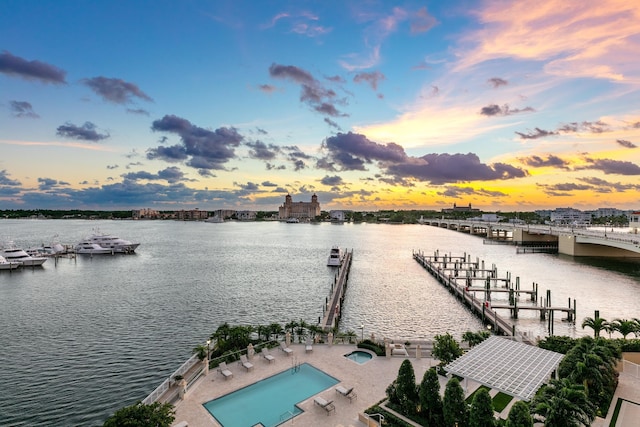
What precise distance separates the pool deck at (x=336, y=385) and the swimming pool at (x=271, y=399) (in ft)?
1.34

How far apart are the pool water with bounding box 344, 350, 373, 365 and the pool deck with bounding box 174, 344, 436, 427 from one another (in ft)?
1.46

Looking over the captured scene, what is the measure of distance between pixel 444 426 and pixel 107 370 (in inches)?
970

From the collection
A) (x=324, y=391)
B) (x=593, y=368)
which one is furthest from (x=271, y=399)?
(x=593, y=368)

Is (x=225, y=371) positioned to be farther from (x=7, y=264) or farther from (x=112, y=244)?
(x=112, y=244)

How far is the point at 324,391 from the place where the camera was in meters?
20.6

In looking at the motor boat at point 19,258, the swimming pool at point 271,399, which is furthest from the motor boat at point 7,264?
the swimming pool at point 271,399

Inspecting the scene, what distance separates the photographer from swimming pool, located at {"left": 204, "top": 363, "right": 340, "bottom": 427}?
A: 18.6m

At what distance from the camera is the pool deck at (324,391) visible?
59.2 feet

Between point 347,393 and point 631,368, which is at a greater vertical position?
point 347,393

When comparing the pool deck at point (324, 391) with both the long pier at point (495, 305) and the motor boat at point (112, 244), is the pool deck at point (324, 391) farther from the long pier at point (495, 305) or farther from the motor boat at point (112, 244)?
the motor boat at point (112, 244)

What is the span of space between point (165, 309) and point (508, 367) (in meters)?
37.9

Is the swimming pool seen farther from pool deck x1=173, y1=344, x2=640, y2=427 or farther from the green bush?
the green bush

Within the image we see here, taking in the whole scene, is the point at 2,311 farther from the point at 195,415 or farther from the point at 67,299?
the point at 195,415

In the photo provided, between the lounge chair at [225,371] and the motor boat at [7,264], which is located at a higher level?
the lounge chair at [225,371]
